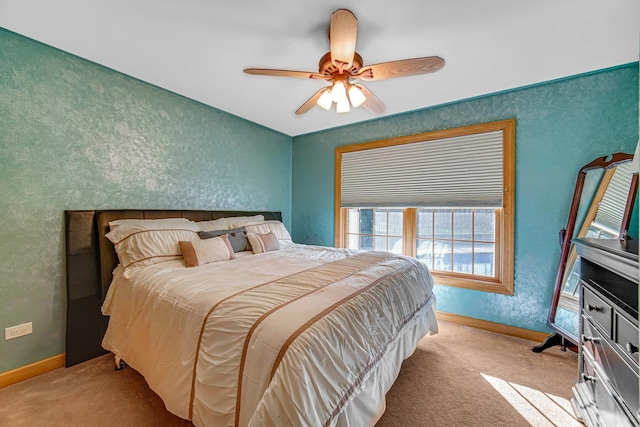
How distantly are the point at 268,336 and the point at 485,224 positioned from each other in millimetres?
2813

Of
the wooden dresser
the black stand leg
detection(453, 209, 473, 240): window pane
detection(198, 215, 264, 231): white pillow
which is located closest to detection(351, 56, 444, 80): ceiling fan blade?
the wooden dresser

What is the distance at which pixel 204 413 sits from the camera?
3.91 ft

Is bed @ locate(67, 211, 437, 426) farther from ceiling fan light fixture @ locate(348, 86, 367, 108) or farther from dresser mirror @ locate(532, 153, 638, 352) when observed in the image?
ceiling fan light fixture @ locate(348, 86, 367, 108)

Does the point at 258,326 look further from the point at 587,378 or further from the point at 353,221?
the point at 353,221

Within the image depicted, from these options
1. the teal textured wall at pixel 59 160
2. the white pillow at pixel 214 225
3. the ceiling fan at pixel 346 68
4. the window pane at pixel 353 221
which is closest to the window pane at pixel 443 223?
the window pane at pixel 353 221

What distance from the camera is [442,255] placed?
314 cm

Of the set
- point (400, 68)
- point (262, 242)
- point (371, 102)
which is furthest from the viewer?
point (262, 242)

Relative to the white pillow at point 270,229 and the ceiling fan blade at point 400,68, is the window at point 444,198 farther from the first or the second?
the ceiling fan blade at point 400,68

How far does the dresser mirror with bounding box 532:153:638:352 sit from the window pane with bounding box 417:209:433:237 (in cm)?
120

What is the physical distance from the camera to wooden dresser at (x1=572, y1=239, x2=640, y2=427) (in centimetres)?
108

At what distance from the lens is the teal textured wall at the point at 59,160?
1.86 meters

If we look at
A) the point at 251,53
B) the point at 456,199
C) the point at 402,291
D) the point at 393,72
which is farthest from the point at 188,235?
the point at 456,199

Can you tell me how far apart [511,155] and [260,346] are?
9.68 ft

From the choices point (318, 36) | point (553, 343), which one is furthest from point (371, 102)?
point (553, 343)
